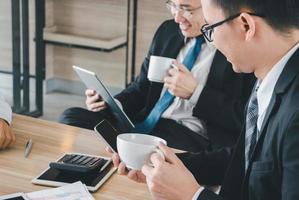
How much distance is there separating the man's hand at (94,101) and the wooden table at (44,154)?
1.13ft

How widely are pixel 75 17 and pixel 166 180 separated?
351 centimetres

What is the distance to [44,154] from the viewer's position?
1492 millimetres

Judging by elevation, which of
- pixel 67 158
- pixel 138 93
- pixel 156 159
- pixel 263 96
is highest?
pixel 263 96

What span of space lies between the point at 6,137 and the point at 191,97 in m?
0.82

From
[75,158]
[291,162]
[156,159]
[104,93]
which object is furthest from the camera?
[104,93]

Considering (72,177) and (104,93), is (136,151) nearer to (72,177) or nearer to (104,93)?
(72,177)

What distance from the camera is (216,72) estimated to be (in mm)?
2150

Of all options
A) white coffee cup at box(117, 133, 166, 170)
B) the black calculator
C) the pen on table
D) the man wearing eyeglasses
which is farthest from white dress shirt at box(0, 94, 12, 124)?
white coffee cup at box(117, 133, 166, 170)

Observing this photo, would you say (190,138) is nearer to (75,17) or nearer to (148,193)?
(148,193)

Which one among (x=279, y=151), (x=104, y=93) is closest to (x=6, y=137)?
(x=104, y=93)

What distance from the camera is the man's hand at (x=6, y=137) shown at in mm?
1512

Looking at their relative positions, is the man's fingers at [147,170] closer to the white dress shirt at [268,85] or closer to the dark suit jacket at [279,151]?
the dark suit jacket at [279,151]

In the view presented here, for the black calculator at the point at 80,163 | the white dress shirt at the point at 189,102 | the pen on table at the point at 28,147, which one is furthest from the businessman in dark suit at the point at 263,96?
the white dress shirt at the point at 189,102

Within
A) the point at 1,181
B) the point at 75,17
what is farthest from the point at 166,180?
the point at 75,17
